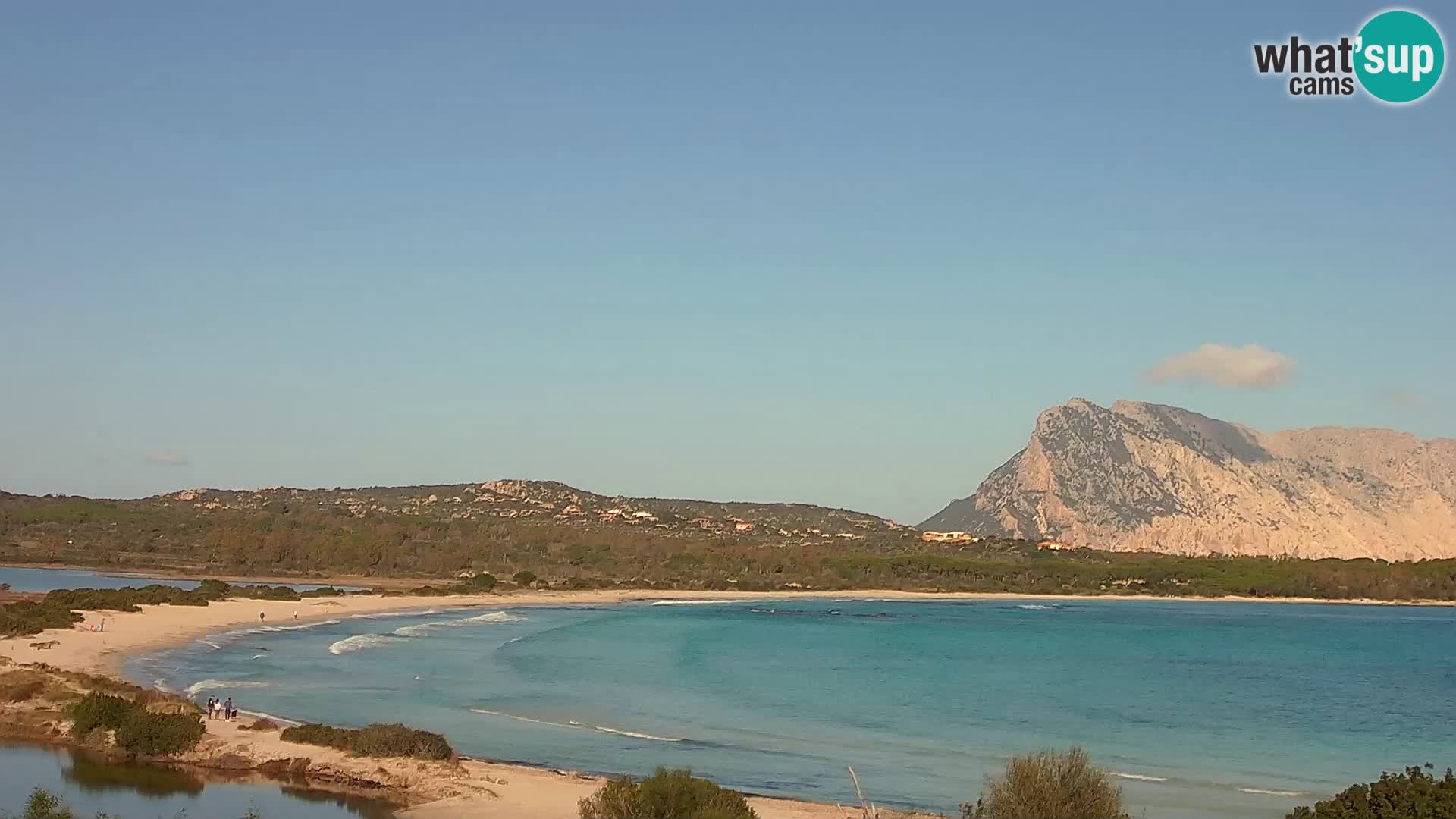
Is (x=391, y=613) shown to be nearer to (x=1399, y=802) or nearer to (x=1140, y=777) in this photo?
(x=1140, y=777)

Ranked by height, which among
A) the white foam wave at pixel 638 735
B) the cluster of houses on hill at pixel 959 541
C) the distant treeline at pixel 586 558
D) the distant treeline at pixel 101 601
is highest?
the cluster of houses on hill at pixel 959 541

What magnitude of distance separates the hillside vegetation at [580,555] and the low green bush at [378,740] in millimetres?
79998

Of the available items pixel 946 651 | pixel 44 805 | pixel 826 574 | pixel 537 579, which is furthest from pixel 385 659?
pixel 826 574

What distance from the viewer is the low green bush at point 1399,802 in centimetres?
1573

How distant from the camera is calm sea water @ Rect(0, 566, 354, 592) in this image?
3321 inches

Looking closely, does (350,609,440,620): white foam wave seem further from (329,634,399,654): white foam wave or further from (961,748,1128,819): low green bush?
(961,748,1128,819): low green bush

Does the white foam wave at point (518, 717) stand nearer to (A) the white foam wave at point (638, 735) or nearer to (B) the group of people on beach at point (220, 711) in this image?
(A) the white foam wave at point (638, 735)

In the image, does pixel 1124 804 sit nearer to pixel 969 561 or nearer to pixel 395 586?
pixel 395 586

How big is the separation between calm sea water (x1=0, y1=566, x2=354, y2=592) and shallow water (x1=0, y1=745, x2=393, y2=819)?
5858cm

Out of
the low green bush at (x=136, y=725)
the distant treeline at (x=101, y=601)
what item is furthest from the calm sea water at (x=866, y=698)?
the low green bush at (x=136, y=725)

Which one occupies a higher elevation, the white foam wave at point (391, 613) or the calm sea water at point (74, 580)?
the calm sea water at point (74, 580)

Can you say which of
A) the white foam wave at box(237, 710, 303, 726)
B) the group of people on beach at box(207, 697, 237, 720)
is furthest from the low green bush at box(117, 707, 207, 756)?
the white foam wave at box(237, 710, 303, 726)

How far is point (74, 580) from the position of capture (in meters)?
91.8

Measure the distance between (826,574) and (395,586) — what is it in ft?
162
